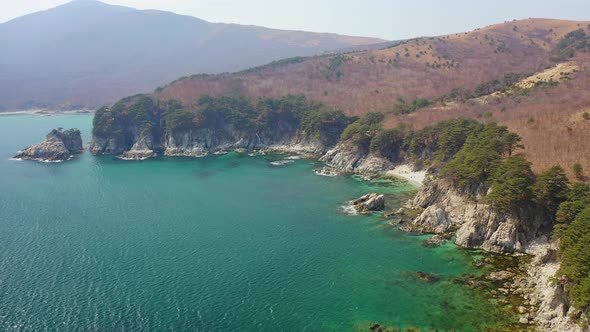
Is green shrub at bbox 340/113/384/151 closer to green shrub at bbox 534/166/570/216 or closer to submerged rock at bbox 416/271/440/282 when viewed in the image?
green shrub at bbox 534/166/570/216

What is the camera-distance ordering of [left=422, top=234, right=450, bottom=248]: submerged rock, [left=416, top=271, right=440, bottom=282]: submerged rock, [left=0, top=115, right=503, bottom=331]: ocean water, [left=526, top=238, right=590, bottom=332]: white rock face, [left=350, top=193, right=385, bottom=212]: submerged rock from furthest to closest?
[left=350, top=193, right=385, bottom=212]: submerged rock < [left=422, top=234, right=450, bottom=248]: submerged rock < [left=416, top=271, right=440, bottom=282]: submerged rock < [left=0, top=115, right=503, bottom=331]: ocean water < [left=526, top=238, right=590, bottom=332]: white rock face

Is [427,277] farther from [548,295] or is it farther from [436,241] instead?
[548,295]

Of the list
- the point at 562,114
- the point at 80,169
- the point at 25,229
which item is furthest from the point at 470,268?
the point at 80,169

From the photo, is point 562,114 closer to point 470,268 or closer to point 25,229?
point 470,268

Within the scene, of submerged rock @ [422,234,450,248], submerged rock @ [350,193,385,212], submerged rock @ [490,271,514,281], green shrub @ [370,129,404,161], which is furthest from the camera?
green shrub @ [370,129,404,161]

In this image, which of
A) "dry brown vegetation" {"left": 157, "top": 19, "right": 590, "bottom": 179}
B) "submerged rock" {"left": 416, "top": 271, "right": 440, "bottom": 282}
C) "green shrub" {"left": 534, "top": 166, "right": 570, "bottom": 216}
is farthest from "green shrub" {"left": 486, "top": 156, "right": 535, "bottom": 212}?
"dry brown vegetation" {"left": 157, "top": 19, "right": 590, "bottom": 179}

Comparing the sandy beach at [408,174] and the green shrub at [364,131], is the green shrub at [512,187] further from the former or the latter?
the green shrub at [364,131]

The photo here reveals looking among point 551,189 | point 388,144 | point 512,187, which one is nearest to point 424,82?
point 388,144
